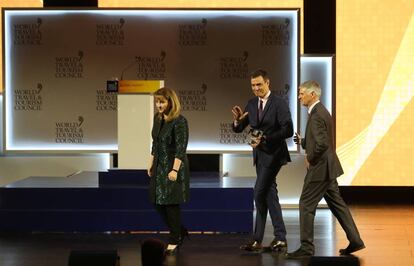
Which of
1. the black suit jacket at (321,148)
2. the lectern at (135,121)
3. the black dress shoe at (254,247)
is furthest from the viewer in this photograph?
the lectern at (135,121)

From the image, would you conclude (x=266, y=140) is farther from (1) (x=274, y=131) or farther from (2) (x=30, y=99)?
(2) (x=30, y=99)

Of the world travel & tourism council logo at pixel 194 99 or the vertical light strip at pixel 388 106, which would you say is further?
the vertical light strip at pixel 388 106

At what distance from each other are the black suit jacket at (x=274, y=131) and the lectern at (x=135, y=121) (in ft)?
5.88

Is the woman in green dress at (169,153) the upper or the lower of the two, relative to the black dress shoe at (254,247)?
upper

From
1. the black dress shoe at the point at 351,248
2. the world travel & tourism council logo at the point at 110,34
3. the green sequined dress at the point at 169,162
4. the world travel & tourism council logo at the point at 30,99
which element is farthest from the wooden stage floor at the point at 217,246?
the world travel & tourism council logo at the point at 110,34

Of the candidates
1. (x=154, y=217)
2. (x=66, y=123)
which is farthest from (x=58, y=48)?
(x=154, y=217)

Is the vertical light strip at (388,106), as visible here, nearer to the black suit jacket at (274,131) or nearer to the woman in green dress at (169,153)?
the black suit jacket at (274,131)

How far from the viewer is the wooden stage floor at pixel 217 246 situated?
7.16m

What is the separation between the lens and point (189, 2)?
1131cm

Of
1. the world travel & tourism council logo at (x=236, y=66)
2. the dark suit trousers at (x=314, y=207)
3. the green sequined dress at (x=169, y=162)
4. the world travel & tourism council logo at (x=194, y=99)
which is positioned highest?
the world travel & tourism council logo at (x=236, y=66)

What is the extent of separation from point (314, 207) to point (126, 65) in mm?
4163

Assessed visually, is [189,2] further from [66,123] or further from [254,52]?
[66,123]

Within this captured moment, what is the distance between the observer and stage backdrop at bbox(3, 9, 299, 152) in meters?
10.5

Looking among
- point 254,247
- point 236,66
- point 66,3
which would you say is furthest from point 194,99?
point 254,247
